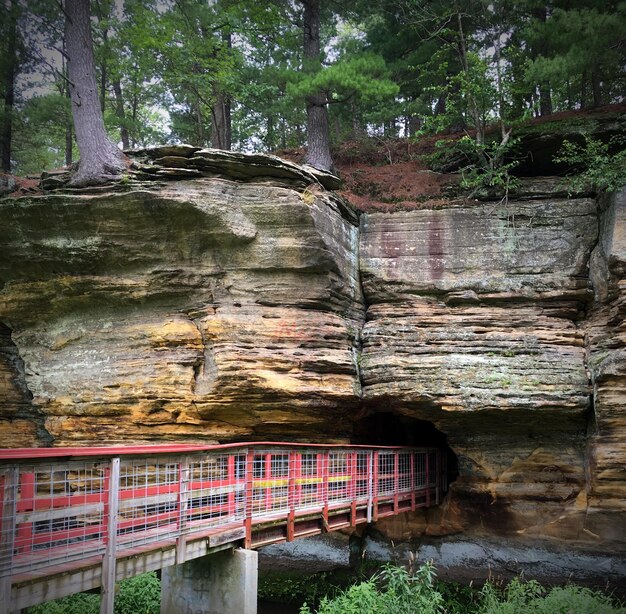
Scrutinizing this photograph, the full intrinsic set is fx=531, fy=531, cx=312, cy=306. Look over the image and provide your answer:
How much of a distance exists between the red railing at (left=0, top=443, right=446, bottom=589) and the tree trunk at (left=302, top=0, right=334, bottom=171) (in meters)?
8.37

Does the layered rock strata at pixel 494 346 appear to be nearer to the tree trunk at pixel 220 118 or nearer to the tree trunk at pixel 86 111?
the tree trunk at pixel 86 111

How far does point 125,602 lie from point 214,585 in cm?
535

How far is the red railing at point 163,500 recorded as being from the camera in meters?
4.54

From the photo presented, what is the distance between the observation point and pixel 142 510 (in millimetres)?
6008

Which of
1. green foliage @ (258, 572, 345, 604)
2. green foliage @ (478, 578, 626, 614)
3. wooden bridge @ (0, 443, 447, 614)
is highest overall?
wooden bridge @ (0, 443, 447, 614)

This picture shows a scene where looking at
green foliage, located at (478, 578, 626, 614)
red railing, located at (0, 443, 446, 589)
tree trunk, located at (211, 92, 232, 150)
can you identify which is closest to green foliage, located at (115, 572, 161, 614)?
red railing, located at (0, 443, 446, 589)

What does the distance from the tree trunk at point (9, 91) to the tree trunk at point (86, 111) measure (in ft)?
15.7

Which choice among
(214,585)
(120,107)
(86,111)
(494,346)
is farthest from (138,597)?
(120,107)

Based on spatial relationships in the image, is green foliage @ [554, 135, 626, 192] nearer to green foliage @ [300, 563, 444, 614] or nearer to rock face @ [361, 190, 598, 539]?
rock face @ [361, 190, 598, 539]

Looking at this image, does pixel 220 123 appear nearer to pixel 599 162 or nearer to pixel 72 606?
pixel 599 162

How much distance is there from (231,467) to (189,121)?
762 inches

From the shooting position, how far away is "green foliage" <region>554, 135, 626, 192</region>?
1164 centimetres

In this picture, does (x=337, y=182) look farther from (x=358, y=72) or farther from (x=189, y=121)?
(x=189, y=121)

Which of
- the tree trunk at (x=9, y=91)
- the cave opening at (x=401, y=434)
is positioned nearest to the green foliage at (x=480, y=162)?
the cave opening at (x=401, y=434)
